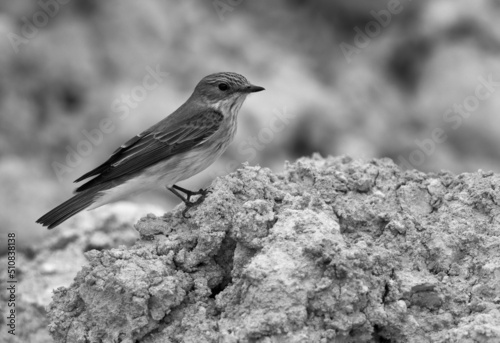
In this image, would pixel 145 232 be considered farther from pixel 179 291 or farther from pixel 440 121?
pixel 440 121

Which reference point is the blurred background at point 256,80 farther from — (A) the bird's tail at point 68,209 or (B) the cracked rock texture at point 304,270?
(B) the cracked rock texture at point 304,270

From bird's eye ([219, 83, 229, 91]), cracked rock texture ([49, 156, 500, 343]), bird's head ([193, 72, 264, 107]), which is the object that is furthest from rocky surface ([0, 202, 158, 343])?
cracked rock texture ([49, 156, 500, 343])

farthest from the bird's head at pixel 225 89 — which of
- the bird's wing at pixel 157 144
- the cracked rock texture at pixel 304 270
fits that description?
the cracked rock texture at pixel 304 270

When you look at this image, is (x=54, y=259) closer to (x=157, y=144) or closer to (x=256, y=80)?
(x=157, y=144)

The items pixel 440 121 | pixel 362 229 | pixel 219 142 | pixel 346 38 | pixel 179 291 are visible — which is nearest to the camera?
pixel 179 291

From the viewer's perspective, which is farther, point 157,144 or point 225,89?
point 225,89

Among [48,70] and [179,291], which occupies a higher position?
[48,70]

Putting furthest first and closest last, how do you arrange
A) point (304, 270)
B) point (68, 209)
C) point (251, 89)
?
point (251, 89) → point (68, 209) → point (304, 270)

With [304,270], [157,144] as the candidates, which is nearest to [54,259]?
[157,144]

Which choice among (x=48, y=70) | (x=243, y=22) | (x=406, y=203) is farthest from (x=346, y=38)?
(x=406, y=203)
